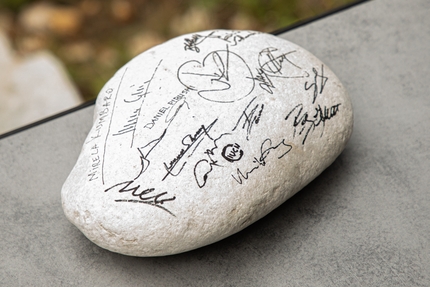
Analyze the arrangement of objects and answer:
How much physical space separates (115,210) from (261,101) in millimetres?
336

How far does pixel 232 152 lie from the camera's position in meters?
0.90

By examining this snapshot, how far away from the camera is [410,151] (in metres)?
A: 1.12

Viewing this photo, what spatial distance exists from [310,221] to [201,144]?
0.29 metres
